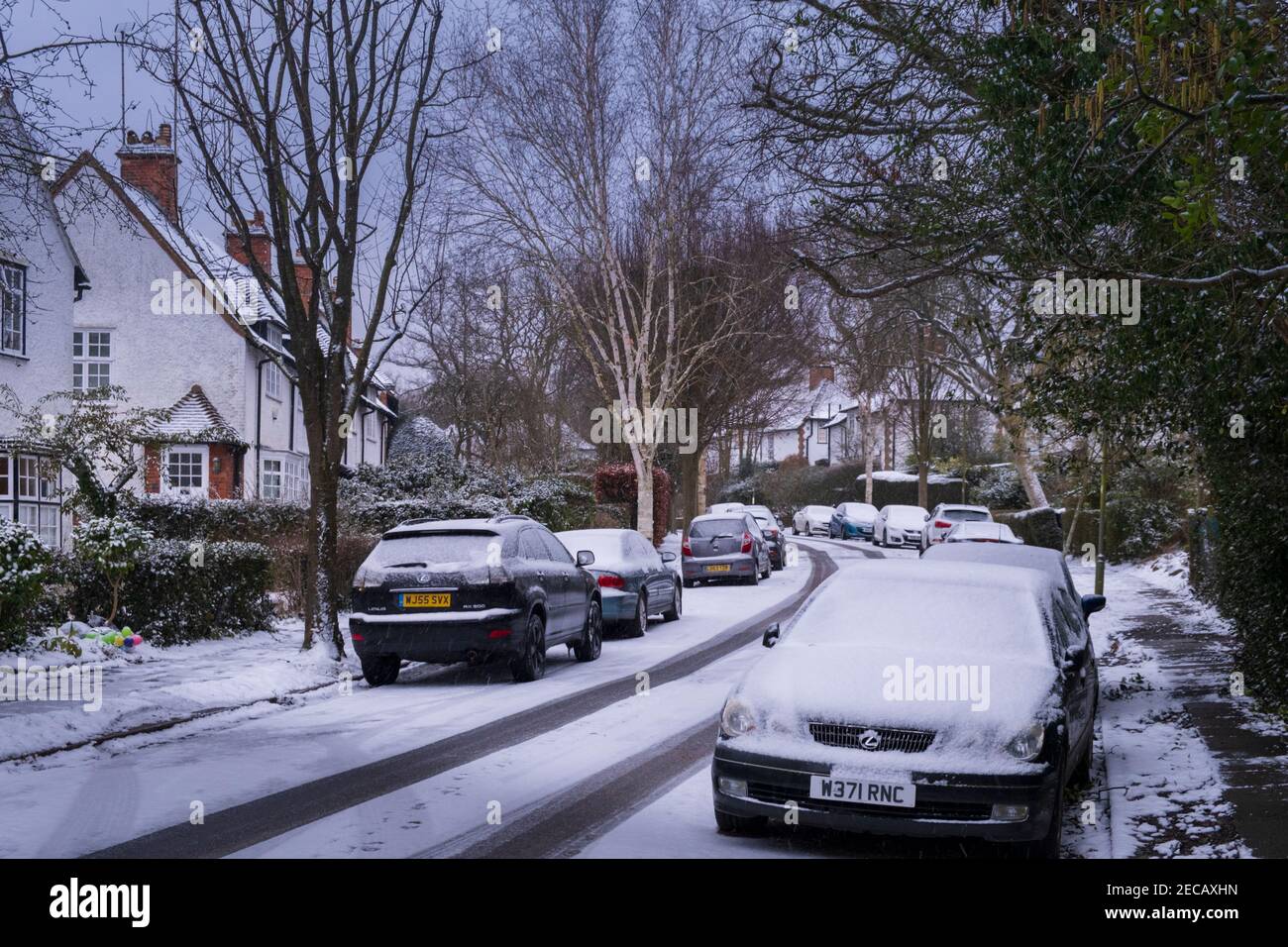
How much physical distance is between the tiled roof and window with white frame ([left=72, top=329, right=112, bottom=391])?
6.80 ft

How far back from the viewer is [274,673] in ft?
41.7

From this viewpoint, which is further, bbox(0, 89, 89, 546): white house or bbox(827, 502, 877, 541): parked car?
bbox(827, 502, 877, 541): parked car

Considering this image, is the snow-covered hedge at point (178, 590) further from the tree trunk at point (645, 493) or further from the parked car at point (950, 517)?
the parked car at point (950, 517)

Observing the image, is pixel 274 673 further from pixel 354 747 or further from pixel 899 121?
pixel 899 121

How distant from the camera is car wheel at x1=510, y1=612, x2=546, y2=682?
12.8m

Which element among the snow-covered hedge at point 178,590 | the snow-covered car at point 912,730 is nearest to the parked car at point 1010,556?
the snow-covered car at point 912,730

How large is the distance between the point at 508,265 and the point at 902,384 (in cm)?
3018

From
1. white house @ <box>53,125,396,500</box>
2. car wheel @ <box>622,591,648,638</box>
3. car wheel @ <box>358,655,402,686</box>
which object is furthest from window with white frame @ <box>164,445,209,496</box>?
car wheel @ <box>358,655,402,686</box>

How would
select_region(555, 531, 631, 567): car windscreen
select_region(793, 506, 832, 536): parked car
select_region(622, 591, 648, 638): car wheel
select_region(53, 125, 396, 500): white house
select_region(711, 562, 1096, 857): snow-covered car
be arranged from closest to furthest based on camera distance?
select_region(711, 562, 1096, 857): snow-covered car, select_region(555, 531, 631, 567): car windscreen, select_region(622, 591, 648, 638): car wheel, select_region(53, 125, 396, 500): white house, select_region(793, 506, 832, 536): parked car

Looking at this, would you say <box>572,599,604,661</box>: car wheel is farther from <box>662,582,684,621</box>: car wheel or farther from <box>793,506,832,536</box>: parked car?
<box>793,506,832,536</box>: parked car

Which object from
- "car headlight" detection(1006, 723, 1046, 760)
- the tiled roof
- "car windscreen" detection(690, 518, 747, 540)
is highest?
the tiled roof

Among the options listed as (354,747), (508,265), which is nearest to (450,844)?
(354,747)

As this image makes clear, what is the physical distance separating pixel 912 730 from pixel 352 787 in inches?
144

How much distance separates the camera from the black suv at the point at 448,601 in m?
12.5
